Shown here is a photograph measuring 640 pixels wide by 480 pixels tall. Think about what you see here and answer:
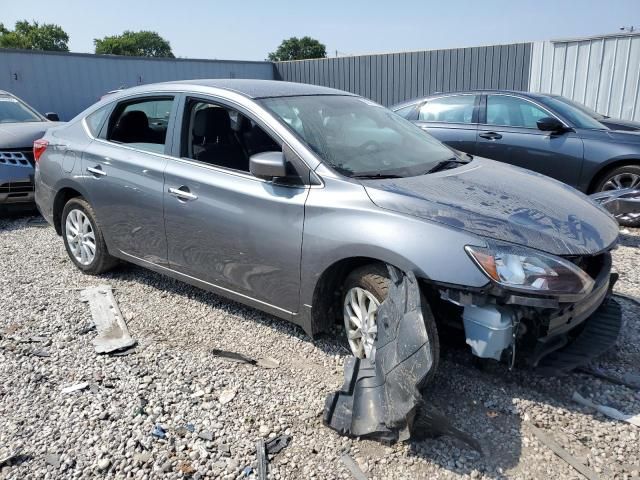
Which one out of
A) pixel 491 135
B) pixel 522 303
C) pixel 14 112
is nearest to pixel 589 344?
pixel 522 303

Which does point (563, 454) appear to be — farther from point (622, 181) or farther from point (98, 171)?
point (622, 181)

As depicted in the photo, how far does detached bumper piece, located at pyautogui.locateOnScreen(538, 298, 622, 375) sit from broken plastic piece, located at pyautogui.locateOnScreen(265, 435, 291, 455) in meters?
1.38

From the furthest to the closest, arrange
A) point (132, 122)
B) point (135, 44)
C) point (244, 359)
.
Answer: point (135, 44) < point (132, 122) < point (244, 359)

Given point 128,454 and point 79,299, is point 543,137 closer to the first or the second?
point 79,299

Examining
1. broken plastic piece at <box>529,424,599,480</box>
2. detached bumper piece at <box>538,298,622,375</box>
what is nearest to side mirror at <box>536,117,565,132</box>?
detached bumper piece at <box>538,298,622,375</box>

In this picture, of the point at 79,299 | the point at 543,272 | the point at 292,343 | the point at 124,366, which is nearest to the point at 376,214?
the point at 543,272

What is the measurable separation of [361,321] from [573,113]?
525 cm

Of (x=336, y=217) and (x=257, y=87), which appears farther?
(x=257, y=87)

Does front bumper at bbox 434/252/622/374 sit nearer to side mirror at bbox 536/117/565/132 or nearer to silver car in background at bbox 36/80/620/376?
silver car in background at bbox 36/80/620/376

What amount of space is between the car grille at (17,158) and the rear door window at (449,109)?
5534 millimetres

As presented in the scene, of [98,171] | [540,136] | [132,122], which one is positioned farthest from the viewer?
[540,136]

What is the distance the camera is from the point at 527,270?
8.32 ft

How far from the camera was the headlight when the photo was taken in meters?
2.51

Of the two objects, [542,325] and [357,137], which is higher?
[357,137]
